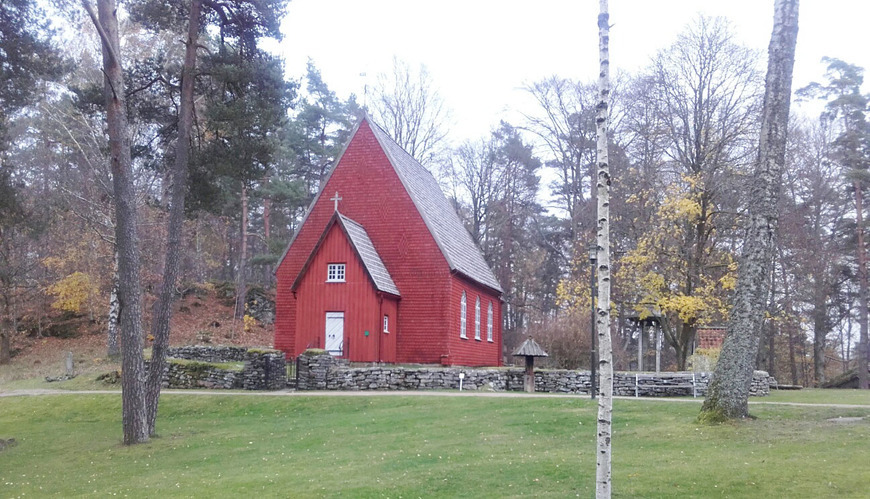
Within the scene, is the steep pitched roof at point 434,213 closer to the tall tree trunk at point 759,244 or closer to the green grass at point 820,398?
the green grass at point 820,398

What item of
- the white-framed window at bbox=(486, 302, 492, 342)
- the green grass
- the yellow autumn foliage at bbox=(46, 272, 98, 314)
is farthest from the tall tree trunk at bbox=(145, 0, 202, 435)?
the yellow autumn foliage at bbox=(46, 272, 98, 314)

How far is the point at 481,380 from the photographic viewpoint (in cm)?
2295

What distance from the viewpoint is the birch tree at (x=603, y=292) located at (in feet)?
21.5

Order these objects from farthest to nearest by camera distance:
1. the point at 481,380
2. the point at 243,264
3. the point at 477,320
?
the point at 243,264
the point at 477,320
the point at 481,380

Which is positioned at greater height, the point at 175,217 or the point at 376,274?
the point at 175,217

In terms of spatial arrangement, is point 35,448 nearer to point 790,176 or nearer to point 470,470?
point 470,470

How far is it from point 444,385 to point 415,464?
12.1 metres

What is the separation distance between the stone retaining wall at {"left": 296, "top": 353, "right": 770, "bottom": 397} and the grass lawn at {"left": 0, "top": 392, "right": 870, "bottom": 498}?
10.4ft

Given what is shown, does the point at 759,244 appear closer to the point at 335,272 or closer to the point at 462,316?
the point at 335,272

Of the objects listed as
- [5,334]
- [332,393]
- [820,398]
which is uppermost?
[5,334]

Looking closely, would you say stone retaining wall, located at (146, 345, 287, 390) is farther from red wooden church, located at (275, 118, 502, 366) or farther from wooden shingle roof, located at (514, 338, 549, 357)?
wooden shingle roof, located at (514, 338, 549, 357)

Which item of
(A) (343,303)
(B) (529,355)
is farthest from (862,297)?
(A) (343,303)

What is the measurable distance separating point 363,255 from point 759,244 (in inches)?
639

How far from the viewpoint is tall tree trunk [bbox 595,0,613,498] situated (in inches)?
258
